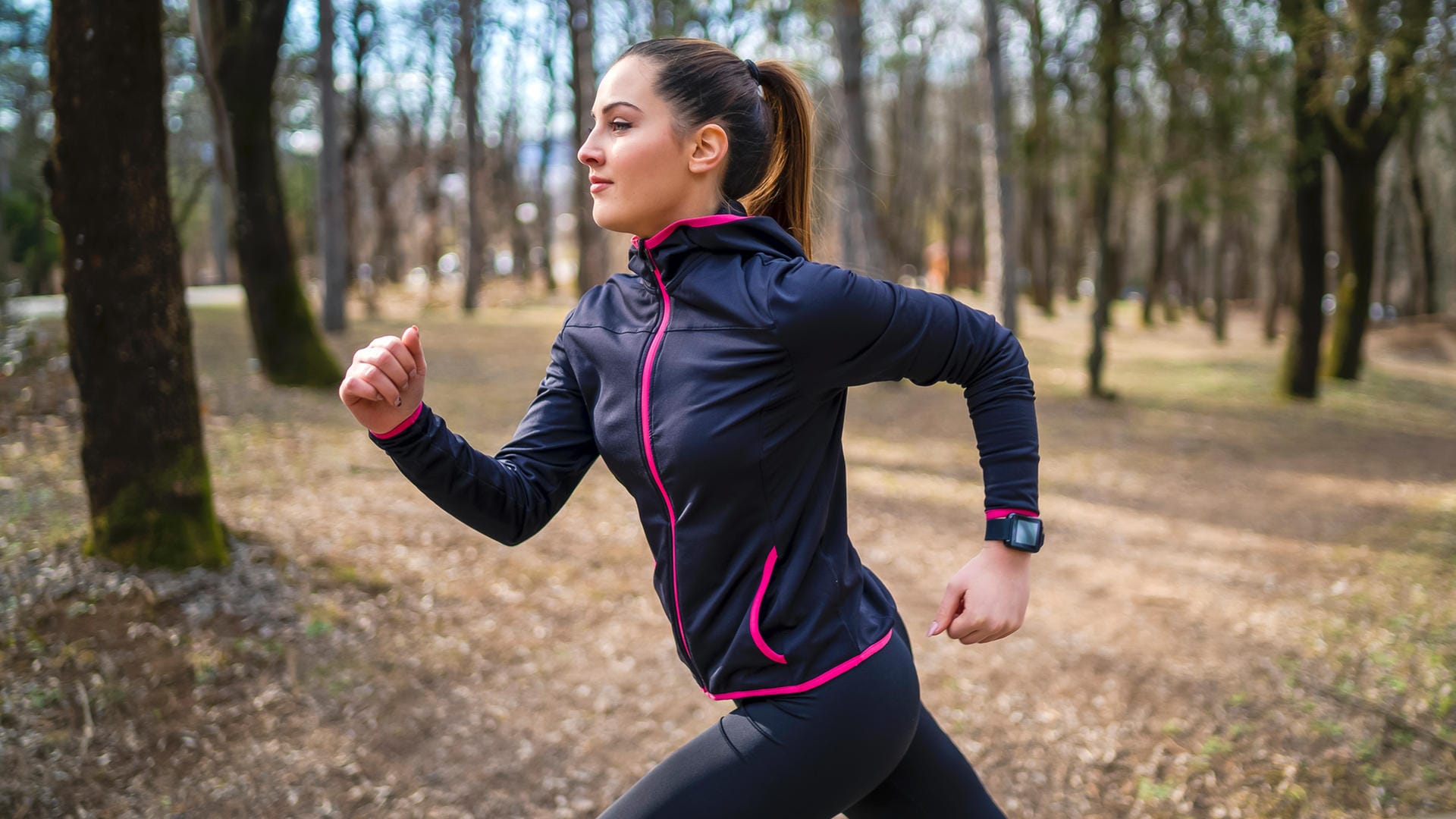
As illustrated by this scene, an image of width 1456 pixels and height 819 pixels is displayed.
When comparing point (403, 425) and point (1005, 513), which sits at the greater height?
point (403, 425)

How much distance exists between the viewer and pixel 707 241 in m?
1.76

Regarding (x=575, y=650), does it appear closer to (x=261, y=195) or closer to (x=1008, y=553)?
(x=1008, y=553)

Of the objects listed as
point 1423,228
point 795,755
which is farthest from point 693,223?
point 1423,228

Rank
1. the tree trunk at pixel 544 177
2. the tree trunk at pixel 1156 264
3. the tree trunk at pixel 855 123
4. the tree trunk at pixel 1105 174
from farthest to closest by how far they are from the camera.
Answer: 1. the tree trunk at pixel 544 177
2. the tree trunk at pixel 1156 264
3. the tree trunk at pixel 855 123
4. the tree trunk at pixel 1105 174

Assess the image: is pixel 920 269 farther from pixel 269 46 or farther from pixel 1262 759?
pixel 1262 759

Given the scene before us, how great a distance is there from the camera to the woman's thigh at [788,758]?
1.63m

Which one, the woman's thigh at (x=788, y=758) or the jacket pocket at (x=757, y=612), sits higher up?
the jacket pocket at (x=757, y=612)

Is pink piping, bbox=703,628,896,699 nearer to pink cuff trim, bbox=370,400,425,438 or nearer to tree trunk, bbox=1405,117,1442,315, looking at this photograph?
pink cuff trim, bbox=370,400,425,438

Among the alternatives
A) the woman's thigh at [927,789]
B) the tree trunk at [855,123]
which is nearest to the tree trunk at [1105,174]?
the tree trunk at [855,123]

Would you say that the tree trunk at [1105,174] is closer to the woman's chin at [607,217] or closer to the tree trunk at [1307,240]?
the tree trunk at [1307,240]

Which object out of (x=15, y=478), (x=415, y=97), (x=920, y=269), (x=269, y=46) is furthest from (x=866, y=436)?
(x=920, y=269)

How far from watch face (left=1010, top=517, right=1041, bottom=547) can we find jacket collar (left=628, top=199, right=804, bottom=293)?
583 mm

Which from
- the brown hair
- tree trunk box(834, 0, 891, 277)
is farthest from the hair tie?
tree trunk box(834, 0, 891, 277)

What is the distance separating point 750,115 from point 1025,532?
2.78ft
